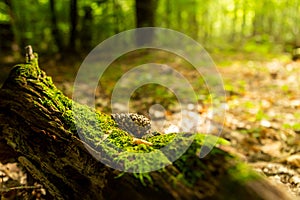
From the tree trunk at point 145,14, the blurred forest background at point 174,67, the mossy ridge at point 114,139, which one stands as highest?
the tree trunk at point 145,14

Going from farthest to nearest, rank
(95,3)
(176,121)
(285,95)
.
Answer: (95,3), (285,95), (176,121)

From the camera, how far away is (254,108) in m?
5.33

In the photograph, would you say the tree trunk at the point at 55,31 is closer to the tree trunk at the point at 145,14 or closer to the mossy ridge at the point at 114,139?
the tree trunk at the point at 145,14

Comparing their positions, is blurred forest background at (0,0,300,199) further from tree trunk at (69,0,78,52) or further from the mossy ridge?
the mossy ridge

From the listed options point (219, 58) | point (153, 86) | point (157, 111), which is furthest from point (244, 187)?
point (219, 58)

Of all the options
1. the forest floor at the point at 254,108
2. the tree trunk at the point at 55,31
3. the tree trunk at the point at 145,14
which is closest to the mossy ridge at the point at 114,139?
the forest floor at the point at 254,108

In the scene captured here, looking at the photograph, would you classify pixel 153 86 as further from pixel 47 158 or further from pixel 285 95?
pixel 47 158

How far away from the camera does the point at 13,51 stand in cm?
779

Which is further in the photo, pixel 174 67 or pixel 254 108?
pixel 174 67

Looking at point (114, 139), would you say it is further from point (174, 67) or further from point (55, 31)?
point (55, 31)

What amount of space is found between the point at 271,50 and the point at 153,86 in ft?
25.3

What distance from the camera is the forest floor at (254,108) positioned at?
3.60 m

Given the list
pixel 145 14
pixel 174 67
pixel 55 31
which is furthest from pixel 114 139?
pixel 145 14

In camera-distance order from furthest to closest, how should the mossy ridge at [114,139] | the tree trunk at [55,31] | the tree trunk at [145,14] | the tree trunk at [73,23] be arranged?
the tree trunk at [145,14], the tree trunk at [55,31], the tree trunk at [73,23], the mossy ridge at [114,139]
